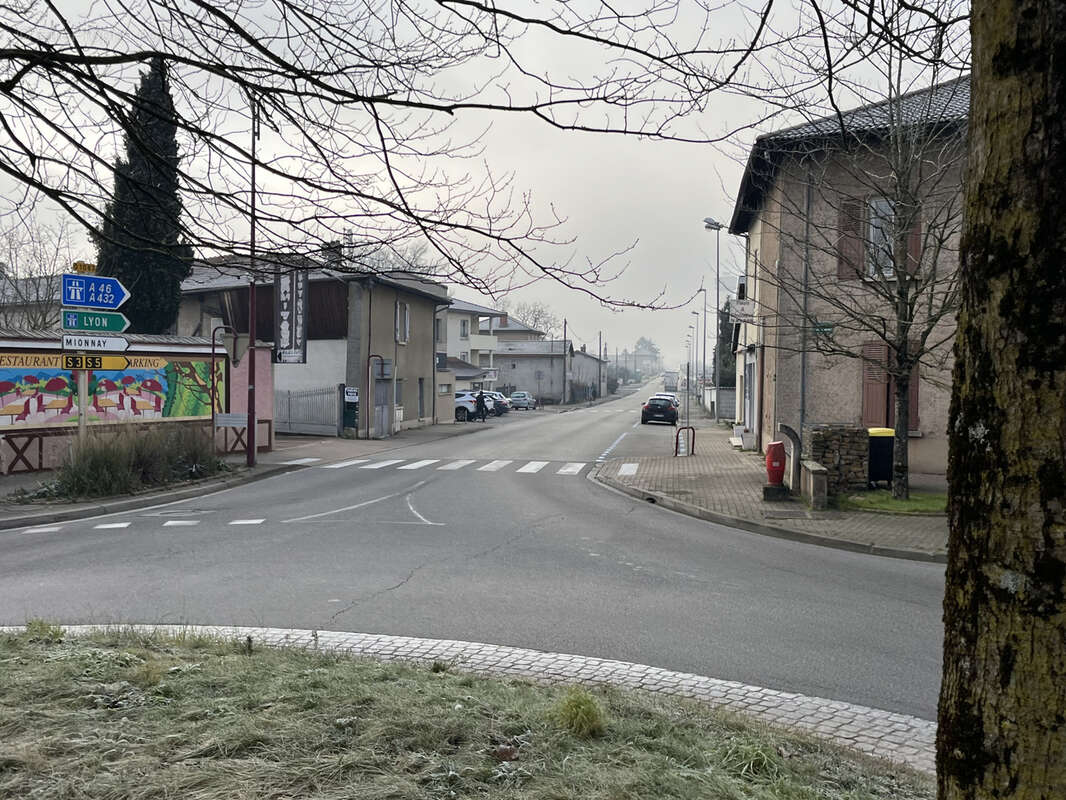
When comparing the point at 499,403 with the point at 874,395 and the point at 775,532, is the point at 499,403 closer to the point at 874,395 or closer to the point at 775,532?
the point at 874,395

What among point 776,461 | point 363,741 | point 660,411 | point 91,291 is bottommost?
point 363,741

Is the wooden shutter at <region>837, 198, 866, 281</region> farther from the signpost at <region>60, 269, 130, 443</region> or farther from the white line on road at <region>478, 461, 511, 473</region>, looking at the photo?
the signpost at <region>60, 269, 130, 443</region>

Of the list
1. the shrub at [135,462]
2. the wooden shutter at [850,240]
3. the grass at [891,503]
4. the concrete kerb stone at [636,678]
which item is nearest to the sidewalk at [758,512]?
the grass at [891,503]

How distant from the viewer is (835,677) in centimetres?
579

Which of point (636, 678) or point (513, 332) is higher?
point (513, 332)

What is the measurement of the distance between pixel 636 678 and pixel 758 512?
859 cm

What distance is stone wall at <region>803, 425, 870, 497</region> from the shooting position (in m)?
14.5

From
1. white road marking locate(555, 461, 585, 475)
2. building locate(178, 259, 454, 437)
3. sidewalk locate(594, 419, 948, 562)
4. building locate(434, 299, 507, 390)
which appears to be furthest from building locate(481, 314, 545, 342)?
sidewalk locate(594, 419, 948, 562)

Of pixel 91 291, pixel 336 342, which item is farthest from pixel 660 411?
pixel 91 291

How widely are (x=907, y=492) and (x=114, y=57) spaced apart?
13581 millimetres

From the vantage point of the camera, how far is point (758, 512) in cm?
1355

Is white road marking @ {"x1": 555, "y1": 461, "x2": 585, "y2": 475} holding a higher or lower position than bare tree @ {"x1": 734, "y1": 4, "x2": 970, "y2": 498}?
lower

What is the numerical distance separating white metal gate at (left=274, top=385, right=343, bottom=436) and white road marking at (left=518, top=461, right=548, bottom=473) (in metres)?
11.4

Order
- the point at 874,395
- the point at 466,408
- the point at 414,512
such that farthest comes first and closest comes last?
the point at 466,408
the point at 874,395
the point at 414,512
